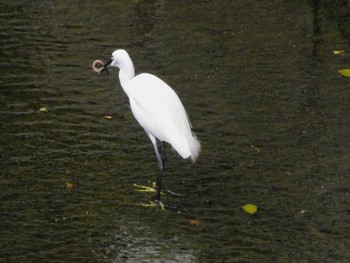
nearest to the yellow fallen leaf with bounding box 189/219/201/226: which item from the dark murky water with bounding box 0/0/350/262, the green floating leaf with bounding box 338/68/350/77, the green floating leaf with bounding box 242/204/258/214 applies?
the dark murky water with bounding box 0/0/350/262

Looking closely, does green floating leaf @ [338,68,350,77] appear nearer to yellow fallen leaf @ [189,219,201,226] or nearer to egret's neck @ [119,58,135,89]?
egret's neck @ [119,58,135,89]

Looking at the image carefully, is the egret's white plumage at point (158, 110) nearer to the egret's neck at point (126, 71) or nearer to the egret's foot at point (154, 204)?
the egret's neck at point (126, 71)

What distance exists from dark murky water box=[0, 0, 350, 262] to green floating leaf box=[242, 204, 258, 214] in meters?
0.07

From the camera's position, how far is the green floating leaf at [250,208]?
267 inches

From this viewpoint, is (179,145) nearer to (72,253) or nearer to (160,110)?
(160,110)

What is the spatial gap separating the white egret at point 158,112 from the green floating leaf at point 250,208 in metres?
0.56

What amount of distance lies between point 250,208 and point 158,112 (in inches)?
41.8

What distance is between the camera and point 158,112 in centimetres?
693

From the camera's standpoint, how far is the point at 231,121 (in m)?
8.43

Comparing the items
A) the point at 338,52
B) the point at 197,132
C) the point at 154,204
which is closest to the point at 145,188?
the point at 154,204

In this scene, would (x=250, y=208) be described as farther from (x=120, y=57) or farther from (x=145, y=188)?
(x=120, y=57)

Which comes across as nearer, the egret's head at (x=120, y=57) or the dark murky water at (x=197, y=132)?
the dark murky water at (x=197, y=132)

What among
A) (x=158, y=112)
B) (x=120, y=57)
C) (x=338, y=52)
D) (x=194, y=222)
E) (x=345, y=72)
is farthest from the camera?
(x=338, y=52)

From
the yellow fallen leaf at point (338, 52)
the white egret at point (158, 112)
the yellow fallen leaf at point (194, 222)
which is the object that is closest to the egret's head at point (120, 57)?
the white egret at point (158, 112)
